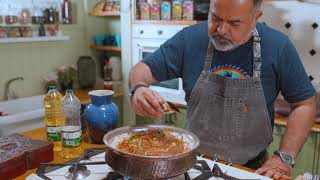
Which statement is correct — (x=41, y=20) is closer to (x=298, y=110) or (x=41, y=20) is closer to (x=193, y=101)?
(x=193, y=101)

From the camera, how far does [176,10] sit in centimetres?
270

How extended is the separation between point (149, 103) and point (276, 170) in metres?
0.51

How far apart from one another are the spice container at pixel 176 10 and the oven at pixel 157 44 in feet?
0.29

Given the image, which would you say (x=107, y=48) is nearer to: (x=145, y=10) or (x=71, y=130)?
(x=145, y=10)

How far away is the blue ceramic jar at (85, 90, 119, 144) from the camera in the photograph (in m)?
1.41

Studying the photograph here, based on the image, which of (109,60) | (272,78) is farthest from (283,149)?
(109,60)

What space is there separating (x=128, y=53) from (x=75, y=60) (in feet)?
2.19

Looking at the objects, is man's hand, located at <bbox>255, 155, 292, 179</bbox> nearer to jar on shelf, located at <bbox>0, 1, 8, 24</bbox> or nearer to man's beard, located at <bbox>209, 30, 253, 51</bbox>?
man's beard, located at <bbox>209, 30, 253, 51</bbox>

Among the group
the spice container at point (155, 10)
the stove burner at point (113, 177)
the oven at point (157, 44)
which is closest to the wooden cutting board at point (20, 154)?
the stove burner at point (113, 177)

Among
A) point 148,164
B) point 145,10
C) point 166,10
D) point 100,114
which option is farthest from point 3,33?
point 148,164

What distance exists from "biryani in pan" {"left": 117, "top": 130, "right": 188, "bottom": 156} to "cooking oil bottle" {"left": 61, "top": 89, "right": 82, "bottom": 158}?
0.24m

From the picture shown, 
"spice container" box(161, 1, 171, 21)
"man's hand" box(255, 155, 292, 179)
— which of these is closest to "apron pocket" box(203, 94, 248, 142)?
"man's hand" box(255, 155, 292, 179)

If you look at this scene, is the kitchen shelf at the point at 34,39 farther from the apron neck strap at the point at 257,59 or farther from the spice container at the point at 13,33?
the apron neck strap at the point at 257,59

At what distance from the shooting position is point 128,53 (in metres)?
3.15
